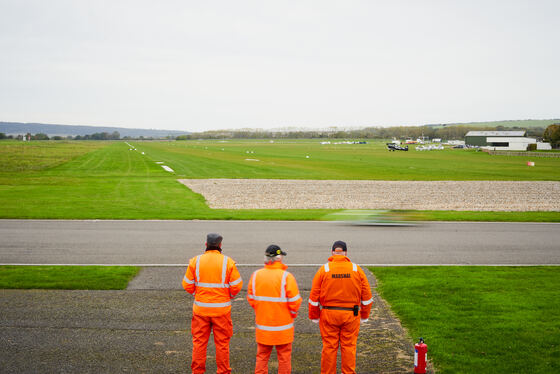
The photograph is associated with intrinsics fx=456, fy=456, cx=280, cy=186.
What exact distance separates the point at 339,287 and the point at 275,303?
3.25ft

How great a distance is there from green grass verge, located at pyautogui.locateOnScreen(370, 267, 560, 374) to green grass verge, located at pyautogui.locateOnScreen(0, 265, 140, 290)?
22.8ft

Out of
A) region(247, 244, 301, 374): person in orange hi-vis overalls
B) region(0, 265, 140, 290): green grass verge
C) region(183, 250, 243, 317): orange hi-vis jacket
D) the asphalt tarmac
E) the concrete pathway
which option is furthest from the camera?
region(0, 265, 140, 290): green grass verge

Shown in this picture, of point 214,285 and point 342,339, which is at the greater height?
point 214,285

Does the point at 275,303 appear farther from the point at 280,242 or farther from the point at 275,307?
the point at 280,242

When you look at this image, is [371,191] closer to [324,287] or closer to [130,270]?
[130,270]

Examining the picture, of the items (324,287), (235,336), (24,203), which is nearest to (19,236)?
(24,203)

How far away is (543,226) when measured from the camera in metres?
20.6

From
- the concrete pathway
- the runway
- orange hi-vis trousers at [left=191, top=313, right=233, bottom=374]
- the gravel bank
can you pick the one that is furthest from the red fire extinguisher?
the gravel bank

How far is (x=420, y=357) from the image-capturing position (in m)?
7.06

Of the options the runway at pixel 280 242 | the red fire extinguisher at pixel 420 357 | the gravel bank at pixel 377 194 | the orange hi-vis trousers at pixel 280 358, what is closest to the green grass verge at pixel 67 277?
the runway at pixel 280 242

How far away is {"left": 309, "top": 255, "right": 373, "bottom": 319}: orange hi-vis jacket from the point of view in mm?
6750

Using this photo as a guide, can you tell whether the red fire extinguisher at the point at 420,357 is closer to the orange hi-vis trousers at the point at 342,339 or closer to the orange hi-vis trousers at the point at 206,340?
the orange hi-vis trousers at the point at 342,339

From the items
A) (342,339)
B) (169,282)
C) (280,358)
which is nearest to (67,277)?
(169,282)

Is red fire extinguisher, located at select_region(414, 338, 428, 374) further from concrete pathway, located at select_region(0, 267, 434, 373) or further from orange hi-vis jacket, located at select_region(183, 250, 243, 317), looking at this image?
orange hi-vis jacket, located at select_region(183, 250, 243, 317)
